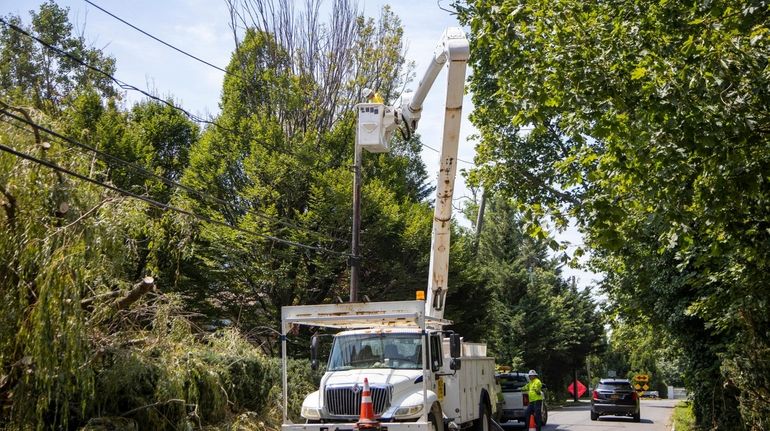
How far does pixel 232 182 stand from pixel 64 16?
19.4 metres

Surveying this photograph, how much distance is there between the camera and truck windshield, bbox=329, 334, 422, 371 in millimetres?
12773

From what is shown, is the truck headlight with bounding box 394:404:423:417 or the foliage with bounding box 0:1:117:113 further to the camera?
the foliage with bounding box 0:1:117:113

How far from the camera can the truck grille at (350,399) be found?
1180 cm

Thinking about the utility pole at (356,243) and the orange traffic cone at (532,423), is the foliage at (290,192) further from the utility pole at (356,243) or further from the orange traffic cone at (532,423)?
the orange traffic cone at (532,423)

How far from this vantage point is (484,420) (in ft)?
53.8

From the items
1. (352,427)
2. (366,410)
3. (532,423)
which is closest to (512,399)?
(532,423)

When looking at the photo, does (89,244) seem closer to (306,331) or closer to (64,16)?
(306,331)

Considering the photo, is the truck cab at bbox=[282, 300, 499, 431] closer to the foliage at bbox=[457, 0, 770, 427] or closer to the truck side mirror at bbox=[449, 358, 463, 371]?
the truck side mirror at bbox=[449, 358, 463, 371]

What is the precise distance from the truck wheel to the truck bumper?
492cm

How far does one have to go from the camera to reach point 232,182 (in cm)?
3009

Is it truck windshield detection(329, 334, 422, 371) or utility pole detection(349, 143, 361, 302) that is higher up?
utility pole detection(349, 143, 361, 302)

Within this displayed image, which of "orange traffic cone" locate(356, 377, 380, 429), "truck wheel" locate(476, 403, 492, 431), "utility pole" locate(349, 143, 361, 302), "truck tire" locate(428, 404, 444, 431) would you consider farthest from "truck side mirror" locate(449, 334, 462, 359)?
"utility pole" locate(349, 143, 361, 302)

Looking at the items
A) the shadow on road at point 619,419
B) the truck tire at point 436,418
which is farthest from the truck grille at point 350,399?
the shadow on road at point 619,419

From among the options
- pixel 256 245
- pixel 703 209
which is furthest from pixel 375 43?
pixel 703 209
